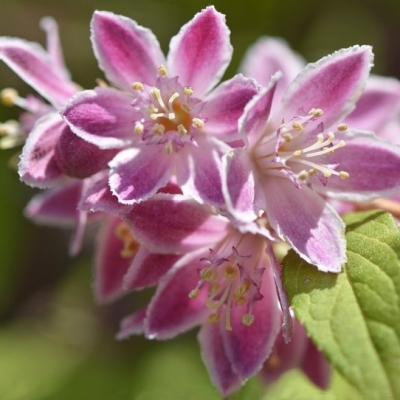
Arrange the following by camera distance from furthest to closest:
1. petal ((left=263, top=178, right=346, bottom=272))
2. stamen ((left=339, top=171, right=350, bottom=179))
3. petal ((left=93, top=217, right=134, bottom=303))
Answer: petal ((left=93, top=217, right=134, bottom=303)), stamen ((left=339, top=171, right=350, bottom=179)), petal ((left=263, top=178, right=346, bottom=272))

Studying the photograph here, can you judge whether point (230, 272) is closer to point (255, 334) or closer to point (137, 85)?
point (255, 334)

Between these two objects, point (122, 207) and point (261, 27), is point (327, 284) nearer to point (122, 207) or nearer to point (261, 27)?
point (122, 207)

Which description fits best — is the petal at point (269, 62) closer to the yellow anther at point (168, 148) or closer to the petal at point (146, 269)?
the yellow anther at point (168, 148)

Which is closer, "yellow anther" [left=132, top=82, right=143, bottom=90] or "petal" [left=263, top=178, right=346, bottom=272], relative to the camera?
"petal" [left=263, top=178, right=346, bottom=272]

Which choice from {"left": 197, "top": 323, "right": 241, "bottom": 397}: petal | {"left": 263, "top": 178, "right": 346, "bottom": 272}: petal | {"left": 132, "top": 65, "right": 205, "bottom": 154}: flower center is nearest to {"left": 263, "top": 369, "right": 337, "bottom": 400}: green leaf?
{"left": 197, "top": 323, "right": 241, "bottom": 397}: petal

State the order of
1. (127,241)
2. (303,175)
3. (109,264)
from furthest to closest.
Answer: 1. (109,264)
2. (127,241)
3. (303,175)

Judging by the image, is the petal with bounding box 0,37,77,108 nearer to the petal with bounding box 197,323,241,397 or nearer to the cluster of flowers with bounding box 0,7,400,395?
the cluster of flowers with bounding box 0,7,400,395

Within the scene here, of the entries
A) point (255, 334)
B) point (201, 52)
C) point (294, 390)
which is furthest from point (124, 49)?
point (294, 390)

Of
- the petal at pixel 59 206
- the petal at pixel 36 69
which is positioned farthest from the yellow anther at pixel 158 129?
the petal at pixel 59 206
